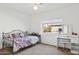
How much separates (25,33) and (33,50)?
0.36 m

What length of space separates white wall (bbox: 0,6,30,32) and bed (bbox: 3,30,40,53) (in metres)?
0.09

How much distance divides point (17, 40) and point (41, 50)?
488mm

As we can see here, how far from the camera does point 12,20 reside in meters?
2.03

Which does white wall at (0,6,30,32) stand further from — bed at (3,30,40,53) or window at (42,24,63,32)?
window at (42,24,63,32)

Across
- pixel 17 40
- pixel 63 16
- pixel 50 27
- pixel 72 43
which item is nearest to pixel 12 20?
pixel 17 40

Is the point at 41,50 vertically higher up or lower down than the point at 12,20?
lower down

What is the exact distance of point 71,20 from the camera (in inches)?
78.7

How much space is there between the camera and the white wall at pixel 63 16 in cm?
199

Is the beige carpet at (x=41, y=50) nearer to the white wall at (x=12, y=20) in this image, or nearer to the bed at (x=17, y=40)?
the bed at (x=17, y=40)

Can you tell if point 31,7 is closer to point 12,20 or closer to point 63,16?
point 12,20

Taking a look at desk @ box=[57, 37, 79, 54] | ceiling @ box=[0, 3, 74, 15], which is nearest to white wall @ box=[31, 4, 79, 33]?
ceiling @ box=[0, 3, 74, 15]

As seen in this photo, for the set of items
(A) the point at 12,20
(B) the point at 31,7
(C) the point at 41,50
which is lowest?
(C) the point at 41,50

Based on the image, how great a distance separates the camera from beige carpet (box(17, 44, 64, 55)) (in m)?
2.04
